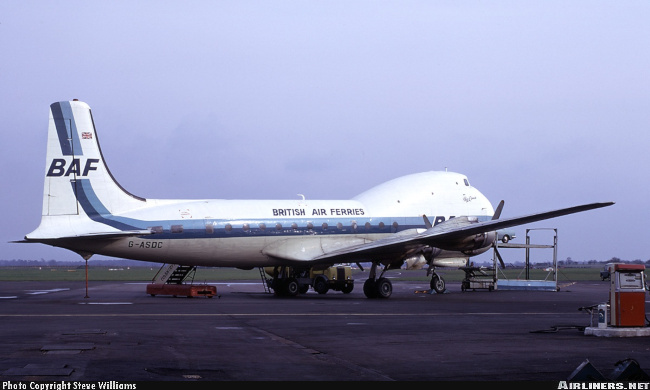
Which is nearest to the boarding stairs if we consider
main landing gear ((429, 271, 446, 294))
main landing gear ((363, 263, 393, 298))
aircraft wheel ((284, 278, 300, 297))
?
aircraft wheel ((284, 278, 300, 297))

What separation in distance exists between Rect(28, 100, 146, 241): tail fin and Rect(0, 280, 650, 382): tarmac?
537 centimetres

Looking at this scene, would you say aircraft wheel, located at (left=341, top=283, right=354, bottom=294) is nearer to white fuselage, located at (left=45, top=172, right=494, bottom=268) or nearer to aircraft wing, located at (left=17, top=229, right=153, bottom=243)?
white fuselage, located at (left=45, top=172, right=494, bottom=268)

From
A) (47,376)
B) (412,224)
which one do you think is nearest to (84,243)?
(412,224)

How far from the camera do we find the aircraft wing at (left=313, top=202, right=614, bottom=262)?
30719mm

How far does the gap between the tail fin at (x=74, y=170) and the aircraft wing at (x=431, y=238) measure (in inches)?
366

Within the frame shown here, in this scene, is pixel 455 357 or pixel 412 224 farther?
→ pixel 412 224

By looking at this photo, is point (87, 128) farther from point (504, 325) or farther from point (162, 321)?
point (504, 325)

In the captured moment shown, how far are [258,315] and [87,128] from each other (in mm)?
12064

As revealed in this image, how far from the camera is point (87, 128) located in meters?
31.2

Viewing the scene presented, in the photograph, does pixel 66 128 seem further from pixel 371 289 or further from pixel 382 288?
pixel 382 288

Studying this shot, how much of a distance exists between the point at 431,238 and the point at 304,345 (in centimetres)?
1687

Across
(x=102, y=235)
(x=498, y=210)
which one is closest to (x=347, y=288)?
(x=498, y=210)

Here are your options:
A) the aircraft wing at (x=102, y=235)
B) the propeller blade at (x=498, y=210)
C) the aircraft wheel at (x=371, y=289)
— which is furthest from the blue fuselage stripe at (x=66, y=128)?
the propeller blade at (x=498, y=210)

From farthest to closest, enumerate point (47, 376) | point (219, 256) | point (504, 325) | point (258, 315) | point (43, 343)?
point (219, 256) < point (258, 315) < point (504, 325) < point (43, 343) < point (47, 376)
